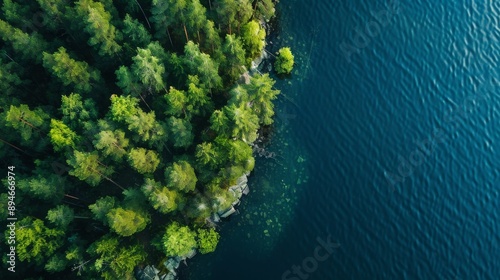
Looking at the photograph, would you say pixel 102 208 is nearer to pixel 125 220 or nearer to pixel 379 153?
pixel 125 220

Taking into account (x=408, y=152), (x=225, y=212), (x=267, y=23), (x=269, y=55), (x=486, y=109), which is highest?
(x=267, y=23)

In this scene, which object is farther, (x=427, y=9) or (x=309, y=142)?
(x=427, y=9)

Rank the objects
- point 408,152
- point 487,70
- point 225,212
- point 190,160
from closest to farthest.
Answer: point 190,160
point 225,212
point 408,152
point 487,70

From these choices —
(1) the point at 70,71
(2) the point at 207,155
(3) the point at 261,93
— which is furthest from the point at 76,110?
(3) the point at 261,93

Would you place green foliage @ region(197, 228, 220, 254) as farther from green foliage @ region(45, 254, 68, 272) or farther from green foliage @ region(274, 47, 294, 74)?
green foliage @ region(274, 47, 294, 74)

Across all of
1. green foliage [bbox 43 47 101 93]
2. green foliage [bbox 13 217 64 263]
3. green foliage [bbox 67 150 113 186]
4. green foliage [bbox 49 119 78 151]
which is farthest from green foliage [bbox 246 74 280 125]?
green foliage [bbox 13 217 64 263]

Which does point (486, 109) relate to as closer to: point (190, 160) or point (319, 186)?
point (319, 186)

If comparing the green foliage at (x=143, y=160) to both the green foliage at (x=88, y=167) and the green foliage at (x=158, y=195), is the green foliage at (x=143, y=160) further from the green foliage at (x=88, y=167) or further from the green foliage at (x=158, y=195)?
the green foliage at (x=88, y=167)

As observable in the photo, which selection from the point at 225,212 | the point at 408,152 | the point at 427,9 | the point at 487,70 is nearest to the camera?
the point at 225,212

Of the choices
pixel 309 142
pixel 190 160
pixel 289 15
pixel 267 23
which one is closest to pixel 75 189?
pixel 190 160
